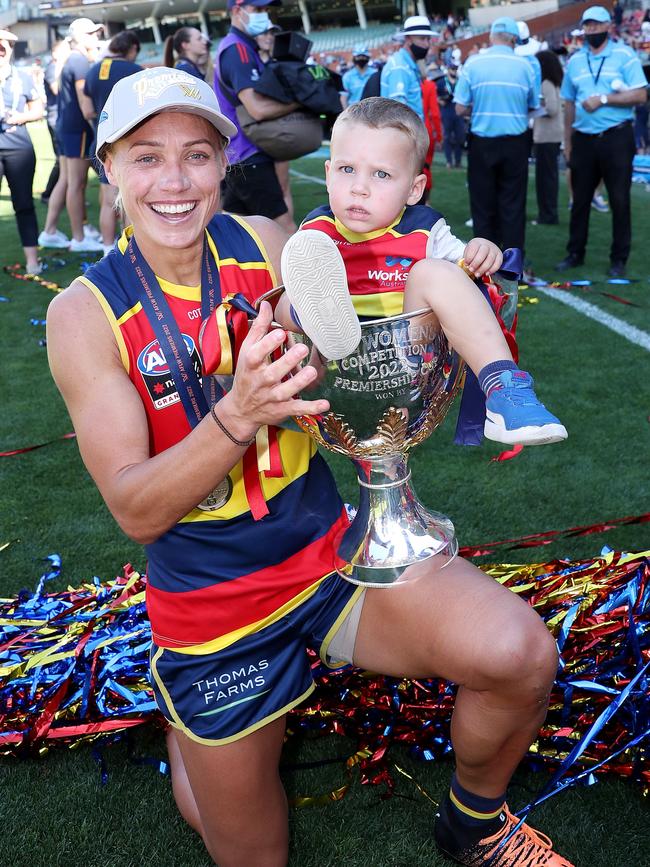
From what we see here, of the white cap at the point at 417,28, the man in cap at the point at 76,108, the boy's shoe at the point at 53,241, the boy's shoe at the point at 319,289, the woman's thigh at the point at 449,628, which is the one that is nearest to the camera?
the boy's shoe at the point at 319,289

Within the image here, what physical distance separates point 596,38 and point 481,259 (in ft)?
18.5

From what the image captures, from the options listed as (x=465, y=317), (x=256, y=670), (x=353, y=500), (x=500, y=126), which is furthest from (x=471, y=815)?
(x=500, y=126)

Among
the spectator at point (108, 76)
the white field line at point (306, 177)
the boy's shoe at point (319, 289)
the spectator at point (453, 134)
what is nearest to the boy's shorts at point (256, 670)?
the boy's shoe at point (319, 289)

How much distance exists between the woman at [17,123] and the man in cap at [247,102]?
185cm

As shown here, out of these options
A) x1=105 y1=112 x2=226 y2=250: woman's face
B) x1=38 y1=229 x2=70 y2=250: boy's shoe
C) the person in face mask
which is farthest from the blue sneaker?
x1=38 y1=229 x2=70 y2=250: boy's shoe

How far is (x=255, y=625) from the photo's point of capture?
71.8 inches

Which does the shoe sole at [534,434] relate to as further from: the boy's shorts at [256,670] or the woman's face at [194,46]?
the woman's face at [194,46]

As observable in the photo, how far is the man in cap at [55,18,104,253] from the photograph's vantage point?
705 cm

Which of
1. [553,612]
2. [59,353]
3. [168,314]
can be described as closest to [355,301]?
[168,314]

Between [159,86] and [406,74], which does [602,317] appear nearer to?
[406,74]

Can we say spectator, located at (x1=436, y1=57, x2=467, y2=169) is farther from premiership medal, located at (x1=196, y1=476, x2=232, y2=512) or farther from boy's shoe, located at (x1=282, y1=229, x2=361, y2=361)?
boy's shoe, located at (x1=282, y1=229, x2=361, y2=361)

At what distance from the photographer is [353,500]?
3.50 m

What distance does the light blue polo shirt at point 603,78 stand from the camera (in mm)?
6410

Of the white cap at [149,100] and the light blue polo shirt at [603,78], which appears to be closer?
the white cap at [149,100]
